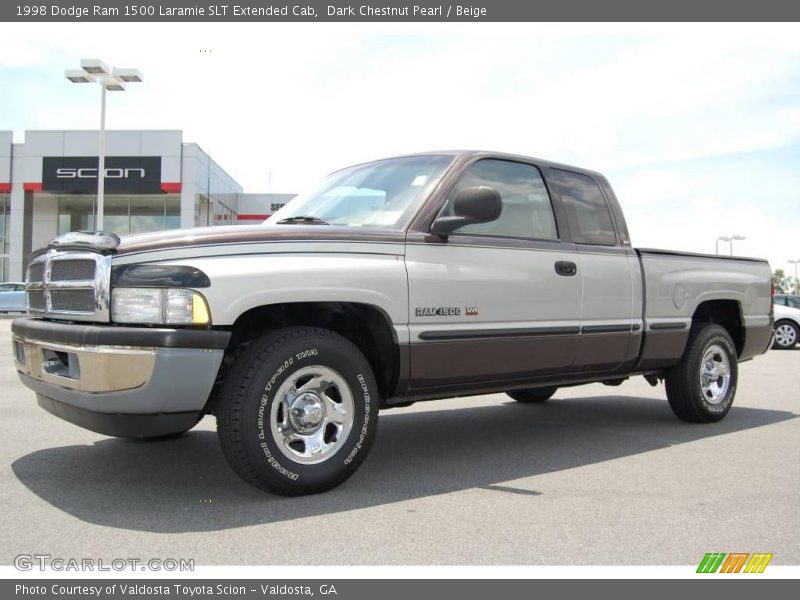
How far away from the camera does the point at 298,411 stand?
3.81 meters

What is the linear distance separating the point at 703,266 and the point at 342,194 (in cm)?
321

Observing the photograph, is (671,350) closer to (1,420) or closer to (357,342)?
(357,342)

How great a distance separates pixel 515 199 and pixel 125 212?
31.8 meters

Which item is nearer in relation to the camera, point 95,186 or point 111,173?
point 111,173

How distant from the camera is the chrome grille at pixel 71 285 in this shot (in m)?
3.56

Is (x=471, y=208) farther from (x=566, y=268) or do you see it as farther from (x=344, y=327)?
(x=566, y=268)

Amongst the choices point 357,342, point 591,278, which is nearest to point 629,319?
point 591,278

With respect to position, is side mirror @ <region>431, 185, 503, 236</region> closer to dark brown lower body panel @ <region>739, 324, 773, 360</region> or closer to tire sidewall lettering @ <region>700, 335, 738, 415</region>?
tire sidewall lettering @ <region>700, 335, 738, 415</region>

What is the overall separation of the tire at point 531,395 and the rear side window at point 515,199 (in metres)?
2.56

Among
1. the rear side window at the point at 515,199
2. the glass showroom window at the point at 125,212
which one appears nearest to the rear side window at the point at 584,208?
the rear side window at the point at 515,199

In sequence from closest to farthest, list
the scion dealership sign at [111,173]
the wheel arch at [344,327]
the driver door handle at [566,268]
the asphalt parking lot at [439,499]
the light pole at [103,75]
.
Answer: the asphalt parking lot at [439,499]
the wheel arch at [344,327]
the driver door handle at [566,268]
the light pole at [103,75]
the scion dealership sign at [111,173]

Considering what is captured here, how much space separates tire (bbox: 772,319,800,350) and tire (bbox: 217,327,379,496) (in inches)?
634

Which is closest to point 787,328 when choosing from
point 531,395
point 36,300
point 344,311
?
point 531,395
